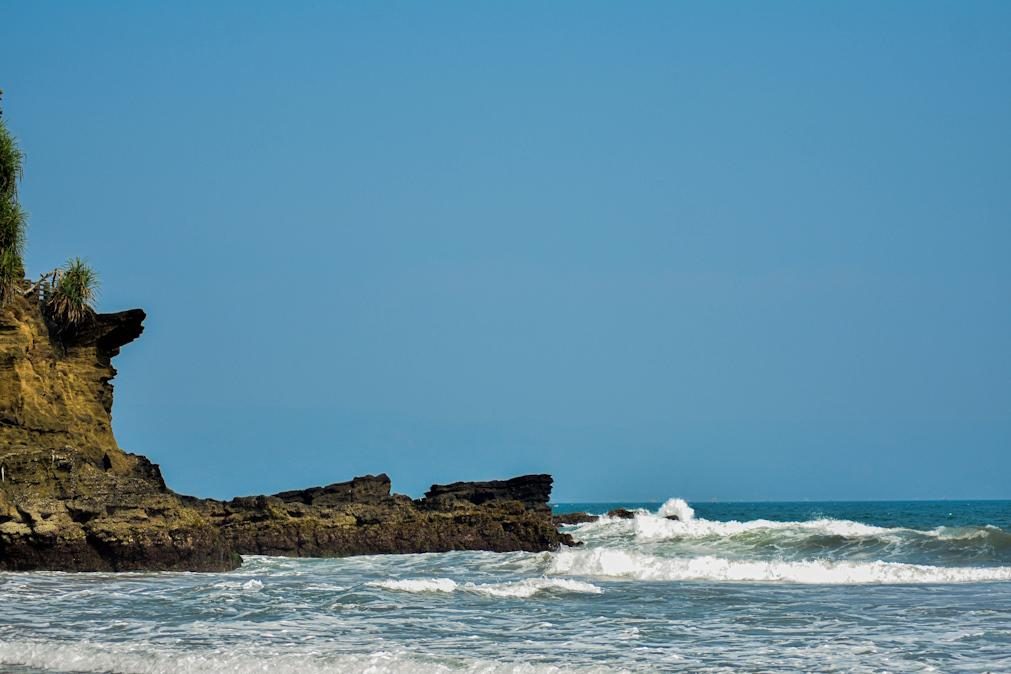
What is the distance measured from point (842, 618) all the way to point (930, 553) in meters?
15.9

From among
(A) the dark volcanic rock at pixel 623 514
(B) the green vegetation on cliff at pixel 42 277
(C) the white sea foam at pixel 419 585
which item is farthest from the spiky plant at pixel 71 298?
(A) the dark volcanic rock at pixel 623 514

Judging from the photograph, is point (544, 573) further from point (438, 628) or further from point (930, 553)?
point (930, 553)

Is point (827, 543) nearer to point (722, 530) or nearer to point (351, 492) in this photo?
point (722, 530)

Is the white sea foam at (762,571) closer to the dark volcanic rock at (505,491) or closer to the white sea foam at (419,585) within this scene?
the white sea foam at (419,585)

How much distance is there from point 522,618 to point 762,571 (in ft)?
29.9

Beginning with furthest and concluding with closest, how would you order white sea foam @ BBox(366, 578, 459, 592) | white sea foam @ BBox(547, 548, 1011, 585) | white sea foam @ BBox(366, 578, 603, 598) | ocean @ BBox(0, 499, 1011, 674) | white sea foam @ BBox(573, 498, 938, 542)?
white sea foam @ BBox(573, 498, 938, 542) → white sea foam @ BBox(547, 548, 1011, 585) → white sea foam @ BBox(366, 578, 459, 592) → white sea foam @ BBox(366, 578, 603, 598) → ocean @ BBox(0, 499, 1011, 674)

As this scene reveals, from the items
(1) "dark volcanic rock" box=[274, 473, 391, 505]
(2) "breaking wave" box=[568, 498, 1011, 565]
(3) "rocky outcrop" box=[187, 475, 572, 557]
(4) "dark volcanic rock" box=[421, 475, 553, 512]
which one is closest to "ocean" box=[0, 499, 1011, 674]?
(3) "rocky outcrop" box=[187, 475, 572, 557]

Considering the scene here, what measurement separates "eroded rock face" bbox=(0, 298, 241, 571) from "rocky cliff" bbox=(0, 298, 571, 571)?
27 millimetres

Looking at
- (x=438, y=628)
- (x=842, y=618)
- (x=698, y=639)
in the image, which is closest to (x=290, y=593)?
(x=438, y=628)

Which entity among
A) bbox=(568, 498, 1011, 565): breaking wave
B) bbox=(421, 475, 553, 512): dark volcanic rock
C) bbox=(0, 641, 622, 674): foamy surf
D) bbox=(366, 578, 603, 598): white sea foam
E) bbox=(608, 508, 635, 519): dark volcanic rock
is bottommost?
bbox=(0, 641, 622, 674): foamy surf

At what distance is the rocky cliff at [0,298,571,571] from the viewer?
23766 mm

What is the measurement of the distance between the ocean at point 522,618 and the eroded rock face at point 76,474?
843mm

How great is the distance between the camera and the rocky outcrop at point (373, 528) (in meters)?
31.6

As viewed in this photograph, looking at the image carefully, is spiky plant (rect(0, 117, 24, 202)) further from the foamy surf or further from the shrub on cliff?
the foamy surf
